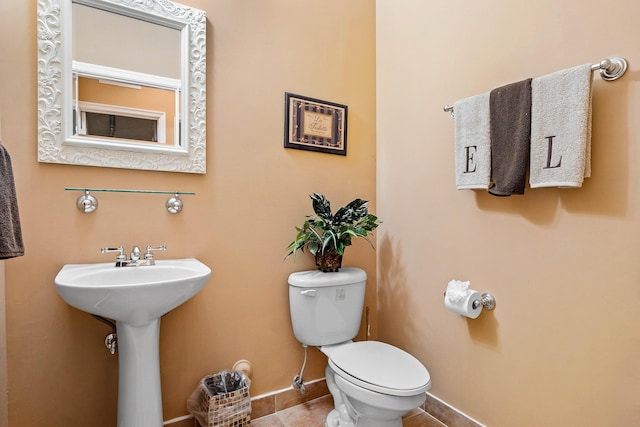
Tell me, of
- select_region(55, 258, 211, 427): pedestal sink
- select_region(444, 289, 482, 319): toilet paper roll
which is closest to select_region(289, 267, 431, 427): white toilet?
select_region(444, 289, 482, 319): toilet paper roll

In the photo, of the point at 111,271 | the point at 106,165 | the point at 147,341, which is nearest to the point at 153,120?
the point at 106,165

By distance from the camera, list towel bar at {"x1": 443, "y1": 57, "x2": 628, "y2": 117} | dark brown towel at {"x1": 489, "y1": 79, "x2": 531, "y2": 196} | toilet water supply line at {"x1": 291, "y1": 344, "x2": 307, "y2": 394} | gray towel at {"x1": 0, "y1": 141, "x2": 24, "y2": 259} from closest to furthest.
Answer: gray towel at {"x1": 0, "y1": 141, "x2": 24, "y2": 259}
towel bar at {"x1": 443, "y1": 57, "x2": 628, "y2": 117}
dark brown towel at {"x1": 489, "y1": 79, "x2": 531, "y2": 196}
toilet water supply line at {"x1": 291, "y1": 344, "x2": 307, "y2": 394}

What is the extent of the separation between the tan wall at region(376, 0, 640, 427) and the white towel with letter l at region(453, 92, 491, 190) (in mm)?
126

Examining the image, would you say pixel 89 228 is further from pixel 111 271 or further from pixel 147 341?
pixel 147 341

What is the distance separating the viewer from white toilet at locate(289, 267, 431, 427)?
1.28 m

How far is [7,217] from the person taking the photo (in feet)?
2.91

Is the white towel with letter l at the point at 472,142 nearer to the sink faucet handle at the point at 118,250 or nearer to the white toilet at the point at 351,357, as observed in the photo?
the white toilet at the point at 351,357

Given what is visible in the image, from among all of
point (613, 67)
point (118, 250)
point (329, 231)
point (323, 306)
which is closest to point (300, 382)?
point (323, 306)

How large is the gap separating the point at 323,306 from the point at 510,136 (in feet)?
3.74

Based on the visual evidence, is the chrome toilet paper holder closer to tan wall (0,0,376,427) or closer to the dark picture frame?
tan wall (0,0,376,427)

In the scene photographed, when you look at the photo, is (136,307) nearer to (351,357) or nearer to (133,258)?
(133,258)

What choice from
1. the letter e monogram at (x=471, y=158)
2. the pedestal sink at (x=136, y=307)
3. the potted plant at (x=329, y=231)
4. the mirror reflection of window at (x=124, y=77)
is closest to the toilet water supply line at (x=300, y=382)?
the potted plant at (x=329, y=231)

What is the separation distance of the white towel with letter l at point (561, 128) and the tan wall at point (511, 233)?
100 mm

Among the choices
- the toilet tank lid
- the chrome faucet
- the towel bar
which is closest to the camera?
the towel bar
